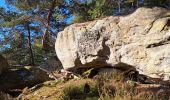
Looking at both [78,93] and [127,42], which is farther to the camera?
[78,93]

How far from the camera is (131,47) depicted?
9805mm

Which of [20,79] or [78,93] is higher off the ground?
[20,79]

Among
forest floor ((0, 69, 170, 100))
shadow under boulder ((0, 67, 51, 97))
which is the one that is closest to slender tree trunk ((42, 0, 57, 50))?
shadow under boulder ((0, 67, 51, 97))

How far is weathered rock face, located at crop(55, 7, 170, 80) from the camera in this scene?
912 cm

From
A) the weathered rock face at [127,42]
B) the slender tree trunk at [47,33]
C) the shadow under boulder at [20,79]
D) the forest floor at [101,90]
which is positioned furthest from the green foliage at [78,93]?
the slender tree trunk at [47,33]

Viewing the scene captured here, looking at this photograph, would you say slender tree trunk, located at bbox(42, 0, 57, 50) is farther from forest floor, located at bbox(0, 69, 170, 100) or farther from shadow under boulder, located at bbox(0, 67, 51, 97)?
forest floor, located at bbox(0, 69, 170, 100)

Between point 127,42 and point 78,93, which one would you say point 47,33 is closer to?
point 78,93

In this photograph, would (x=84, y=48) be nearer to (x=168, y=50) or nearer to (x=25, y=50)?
(x=168, y=50)

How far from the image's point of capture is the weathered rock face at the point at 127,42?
9117 millimetres

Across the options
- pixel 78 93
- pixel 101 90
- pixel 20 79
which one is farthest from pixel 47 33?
pixel 101 90

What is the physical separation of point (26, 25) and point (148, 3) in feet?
26.9

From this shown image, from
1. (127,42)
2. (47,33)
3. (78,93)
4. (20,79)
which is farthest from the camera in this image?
(47,33)

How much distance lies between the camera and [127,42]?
9984mm

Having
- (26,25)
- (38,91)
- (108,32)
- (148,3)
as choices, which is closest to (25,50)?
(26,25)
